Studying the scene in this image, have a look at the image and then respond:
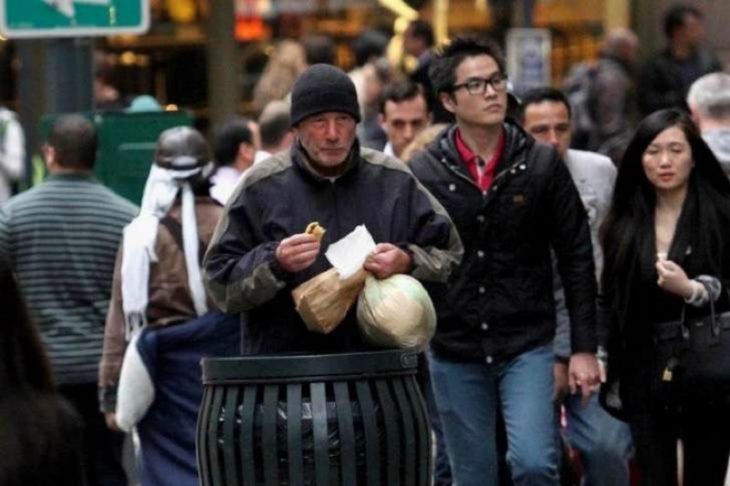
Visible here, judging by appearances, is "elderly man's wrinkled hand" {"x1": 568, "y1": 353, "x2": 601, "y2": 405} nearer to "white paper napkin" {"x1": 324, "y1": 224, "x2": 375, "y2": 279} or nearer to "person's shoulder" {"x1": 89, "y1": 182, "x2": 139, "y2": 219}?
"white paper napkin" {"x1": 324, "y1": 224, "x2": 375, "y2": 279}

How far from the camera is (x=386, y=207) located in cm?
794

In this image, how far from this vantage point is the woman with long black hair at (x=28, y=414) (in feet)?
17.6

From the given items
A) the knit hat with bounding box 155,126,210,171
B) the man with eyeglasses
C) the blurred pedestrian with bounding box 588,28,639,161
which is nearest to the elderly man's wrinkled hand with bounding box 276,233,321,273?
the man with eyeglasses

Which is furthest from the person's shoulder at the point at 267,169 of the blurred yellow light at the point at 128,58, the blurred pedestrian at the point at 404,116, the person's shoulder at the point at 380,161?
the blurred yellow light at the point at 128,58

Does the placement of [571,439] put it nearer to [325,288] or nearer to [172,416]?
[172,416]

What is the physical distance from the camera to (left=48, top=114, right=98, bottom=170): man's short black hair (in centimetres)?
1070

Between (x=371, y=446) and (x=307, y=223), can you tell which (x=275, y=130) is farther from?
(x=371, y=446)

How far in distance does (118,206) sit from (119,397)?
1229mm

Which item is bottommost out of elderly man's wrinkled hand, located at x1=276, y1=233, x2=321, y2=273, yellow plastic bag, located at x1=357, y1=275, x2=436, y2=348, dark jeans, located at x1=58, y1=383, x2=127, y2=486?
dark jeans, located at x1=58, y1=383, x2=127, y2=486

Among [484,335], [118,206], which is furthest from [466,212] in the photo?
[118,206]

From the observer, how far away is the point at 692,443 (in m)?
9.34

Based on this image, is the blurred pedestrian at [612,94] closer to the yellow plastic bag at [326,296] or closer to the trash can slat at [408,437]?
the yellow plastic bag at [326,296]

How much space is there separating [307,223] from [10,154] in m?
9.71

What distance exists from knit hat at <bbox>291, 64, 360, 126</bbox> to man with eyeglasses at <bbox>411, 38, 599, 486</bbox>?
147 cm
